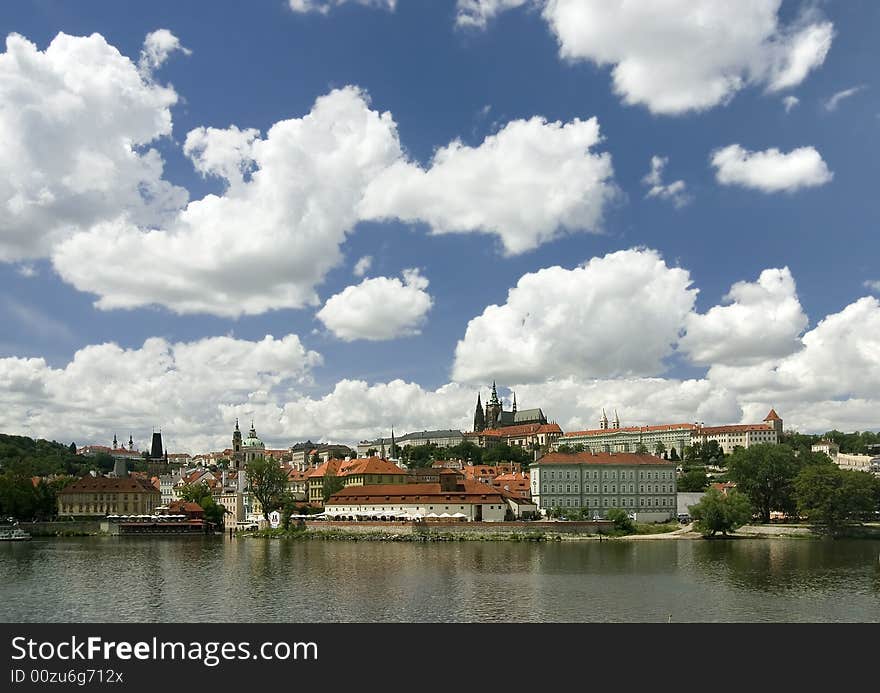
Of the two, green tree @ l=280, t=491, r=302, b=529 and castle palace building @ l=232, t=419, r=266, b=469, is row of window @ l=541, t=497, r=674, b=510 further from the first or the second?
castle palace building @ l=232, t=419, r=266, b=469

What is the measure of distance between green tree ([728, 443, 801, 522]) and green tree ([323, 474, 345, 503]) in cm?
5064

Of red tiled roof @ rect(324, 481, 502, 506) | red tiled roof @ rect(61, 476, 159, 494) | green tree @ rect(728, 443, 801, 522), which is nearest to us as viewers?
red tiled roof @ rect(324, 481, 502, 506)

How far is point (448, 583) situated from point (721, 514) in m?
46.8

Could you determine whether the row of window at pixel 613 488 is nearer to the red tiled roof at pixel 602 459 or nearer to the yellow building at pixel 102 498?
the red tiled roof at pixel 602 459

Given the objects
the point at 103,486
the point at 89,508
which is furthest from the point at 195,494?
the point at 89,508

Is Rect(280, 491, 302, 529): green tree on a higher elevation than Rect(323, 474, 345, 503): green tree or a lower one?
lower

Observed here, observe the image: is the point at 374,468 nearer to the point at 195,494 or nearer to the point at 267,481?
the point at 267,481

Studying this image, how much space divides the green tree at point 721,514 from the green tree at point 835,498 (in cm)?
669

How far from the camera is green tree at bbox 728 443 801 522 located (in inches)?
3883

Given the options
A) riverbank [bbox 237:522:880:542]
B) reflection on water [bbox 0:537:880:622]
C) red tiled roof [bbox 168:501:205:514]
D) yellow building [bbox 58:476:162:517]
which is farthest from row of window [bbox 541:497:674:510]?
yellow building [bbox 58:476:162:517]

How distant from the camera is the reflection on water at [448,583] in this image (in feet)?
123

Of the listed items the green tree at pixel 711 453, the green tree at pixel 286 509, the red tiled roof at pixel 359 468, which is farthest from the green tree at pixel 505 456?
the green tree at pixel 286 509

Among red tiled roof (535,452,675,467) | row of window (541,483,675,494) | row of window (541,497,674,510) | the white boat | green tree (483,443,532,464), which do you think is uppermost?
red tiled roof (535,452,675,467)
